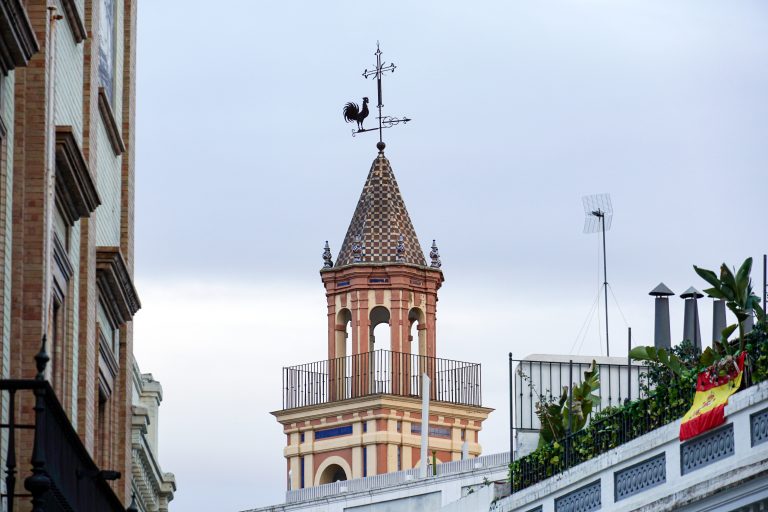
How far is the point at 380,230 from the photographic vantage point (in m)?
66.9

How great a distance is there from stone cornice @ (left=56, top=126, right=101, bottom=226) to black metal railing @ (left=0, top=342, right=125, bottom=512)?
2.75m

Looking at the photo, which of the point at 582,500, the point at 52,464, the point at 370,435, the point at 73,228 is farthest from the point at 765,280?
the point at 370,435

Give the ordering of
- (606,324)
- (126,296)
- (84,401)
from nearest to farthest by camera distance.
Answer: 1. (84,401)
2. (126,296)
3. (606,324)

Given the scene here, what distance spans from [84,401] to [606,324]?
25.3 m

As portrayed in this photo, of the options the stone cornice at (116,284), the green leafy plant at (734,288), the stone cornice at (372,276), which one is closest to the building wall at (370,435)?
the stone cornice at (372,276)

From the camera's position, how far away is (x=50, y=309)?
17.1 m

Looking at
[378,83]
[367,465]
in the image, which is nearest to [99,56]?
[367,465]

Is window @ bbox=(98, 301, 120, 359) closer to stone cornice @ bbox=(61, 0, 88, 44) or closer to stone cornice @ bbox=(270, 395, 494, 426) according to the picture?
stone cornice @ bbox=(61, 0, 88, 44)

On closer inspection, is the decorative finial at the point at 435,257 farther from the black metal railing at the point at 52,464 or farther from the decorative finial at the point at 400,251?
the black metal railing at the point at 52,464

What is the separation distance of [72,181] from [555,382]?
2157 centimetres

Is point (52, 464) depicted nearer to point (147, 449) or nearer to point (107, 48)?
point (107, 48)

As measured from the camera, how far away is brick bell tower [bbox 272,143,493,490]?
210 ft

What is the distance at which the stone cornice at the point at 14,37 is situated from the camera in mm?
14000

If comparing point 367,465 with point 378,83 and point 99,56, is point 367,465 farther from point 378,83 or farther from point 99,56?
point 99,56
